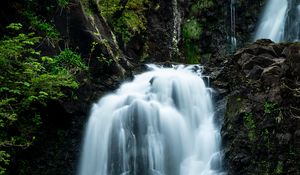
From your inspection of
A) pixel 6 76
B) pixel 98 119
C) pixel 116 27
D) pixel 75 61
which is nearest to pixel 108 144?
pixel 98 119

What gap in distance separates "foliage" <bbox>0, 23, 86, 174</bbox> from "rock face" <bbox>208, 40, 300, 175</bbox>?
3.81 metres

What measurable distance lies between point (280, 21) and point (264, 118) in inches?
356

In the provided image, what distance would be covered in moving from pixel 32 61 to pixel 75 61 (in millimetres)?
1790

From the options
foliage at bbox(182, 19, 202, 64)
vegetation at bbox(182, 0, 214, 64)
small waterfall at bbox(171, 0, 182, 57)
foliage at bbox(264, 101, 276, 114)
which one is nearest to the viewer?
foliage at bbox(264, 101, 276, 114)

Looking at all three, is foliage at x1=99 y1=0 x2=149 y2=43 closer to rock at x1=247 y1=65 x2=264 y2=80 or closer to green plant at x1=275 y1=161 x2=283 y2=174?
rock at x1=247 y1=65 x2=264 y2=80

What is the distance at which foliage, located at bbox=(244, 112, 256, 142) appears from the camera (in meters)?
8.77

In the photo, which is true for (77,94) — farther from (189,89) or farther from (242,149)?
(242,149)

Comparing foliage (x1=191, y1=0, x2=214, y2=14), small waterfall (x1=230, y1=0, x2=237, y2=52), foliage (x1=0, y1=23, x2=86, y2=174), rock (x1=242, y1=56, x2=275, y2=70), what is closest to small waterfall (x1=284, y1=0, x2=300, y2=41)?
small waterfall (x1=230, y1=0, x2=237, y2=52)

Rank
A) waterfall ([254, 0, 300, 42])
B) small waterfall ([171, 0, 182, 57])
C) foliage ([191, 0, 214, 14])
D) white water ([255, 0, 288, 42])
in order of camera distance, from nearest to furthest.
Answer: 1. waterfall ([254, 0, 300, 42])
2. white water ([255, 0, 288, 42])
3. small waterfall ([171, 0, 182, 57])
4. foliage ([191, 0, 214, 14])

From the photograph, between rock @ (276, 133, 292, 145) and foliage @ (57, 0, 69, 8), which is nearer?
rock @ (276, 133, 292, 145)

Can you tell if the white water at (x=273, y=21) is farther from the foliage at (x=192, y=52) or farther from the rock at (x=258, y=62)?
the rock at (x=258, y=62)

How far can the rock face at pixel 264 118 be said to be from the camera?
830 cm

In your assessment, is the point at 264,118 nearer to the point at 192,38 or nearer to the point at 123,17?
the point at 123,17

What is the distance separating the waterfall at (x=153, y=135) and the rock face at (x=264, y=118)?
0.61 metres
